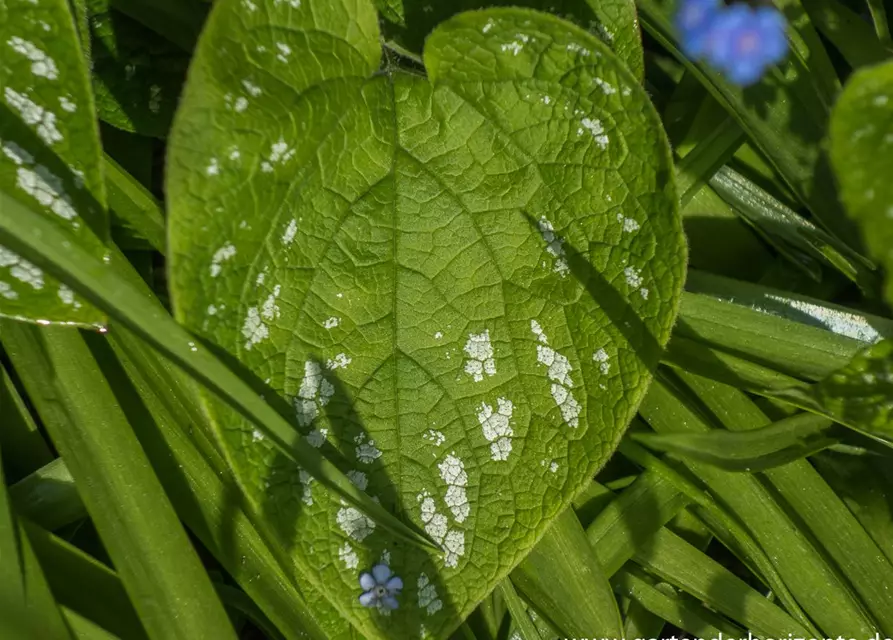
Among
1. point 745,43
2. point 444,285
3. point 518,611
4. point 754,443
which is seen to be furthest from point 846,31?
point 518,611

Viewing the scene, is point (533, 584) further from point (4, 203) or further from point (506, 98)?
point (4, 203)

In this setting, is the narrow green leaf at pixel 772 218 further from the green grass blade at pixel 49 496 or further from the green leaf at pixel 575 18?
the green grass blade at pixel 49 496

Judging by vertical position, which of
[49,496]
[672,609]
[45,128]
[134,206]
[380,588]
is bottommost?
[672,609]

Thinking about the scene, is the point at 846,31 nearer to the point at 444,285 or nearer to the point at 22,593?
the point at 444,285

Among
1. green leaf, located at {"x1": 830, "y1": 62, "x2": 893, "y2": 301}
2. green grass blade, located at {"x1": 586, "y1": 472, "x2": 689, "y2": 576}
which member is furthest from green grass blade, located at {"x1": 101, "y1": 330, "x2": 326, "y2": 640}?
green leaf, located at {"x1": 830, "y1": 62, "x2": 893, "y2": 301}

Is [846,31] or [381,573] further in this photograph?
[846,31]

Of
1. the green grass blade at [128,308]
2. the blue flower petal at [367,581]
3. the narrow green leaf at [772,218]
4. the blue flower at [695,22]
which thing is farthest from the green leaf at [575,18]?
the blue flower petal at [367,581]

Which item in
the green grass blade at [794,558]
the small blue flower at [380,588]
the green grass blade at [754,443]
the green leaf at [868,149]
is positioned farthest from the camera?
the green grass blade at [794,558]
